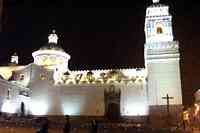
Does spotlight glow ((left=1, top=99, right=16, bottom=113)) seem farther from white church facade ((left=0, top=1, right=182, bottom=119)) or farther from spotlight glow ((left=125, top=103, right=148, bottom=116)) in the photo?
spotlight glow ((left=125, top=103, right=148, bottom=116))

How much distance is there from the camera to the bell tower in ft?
116

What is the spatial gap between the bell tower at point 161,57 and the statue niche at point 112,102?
3.61 m

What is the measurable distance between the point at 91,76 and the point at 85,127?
17.7m

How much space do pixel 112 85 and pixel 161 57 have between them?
243 inches

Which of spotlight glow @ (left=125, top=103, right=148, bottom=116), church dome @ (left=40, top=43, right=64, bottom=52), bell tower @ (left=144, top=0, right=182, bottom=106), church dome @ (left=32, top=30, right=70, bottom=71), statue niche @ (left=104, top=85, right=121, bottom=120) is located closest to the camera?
bell tower @ (left=144, top=0, right=182, bottom=106)

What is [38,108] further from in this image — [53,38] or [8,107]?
[53,38]

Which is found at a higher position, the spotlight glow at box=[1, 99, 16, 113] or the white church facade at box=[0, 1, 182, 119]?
the white church facade at box=[0, 1, 182, 119]

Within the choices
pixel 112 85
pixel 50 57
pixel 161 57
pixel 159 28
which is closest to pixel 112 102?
pixel 112 85

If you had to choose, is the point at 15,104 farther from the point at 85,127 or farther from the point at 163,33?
the point at 163,33

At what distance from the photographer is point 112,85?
124 feet

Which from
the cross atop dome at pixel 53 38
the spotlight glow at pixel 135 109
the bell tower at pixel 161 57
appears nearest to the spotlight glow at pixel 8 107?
the spotlight glow at pixel 135 109

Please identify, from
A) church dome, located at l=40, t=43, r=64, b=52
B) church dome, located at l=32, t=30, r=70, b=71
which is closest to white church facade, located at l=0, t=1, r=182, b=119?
church dome, located at l=32, t=30, r=70, b=71

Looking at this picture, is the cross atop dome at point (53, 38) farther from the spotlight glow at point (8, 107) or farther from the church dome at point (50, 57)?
the spotlight glow at point (8, 107)

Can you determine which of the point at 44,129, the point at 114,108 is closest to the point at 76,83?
the point at 114,108
